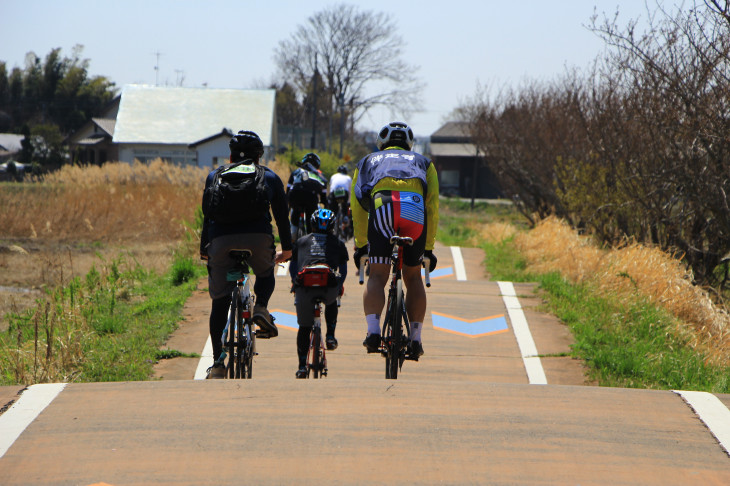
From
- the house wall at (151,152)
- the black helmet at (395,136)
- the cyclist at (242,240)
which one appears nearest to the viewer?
the cyclist at (242,240)

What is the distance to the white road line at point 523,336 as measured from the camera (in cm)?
765

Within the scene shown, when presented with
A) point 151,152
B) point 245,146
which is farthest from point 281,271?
point 151,152

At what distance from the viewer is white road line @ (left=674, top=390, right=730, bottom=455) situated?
431cm

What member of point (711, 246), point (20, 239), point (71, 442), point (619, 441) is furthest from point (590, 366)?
point (20, 239)

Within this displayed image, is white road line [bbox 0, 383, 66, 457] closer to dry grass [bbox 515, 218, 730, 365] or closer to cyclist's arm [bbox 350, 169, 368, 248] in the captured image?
cyclist's arm [bbox 350, 169, 368, 248]

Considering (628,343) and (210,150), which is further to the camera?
(210,150)

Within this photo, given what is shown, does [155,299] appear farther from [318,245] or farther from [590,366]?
[590,366]

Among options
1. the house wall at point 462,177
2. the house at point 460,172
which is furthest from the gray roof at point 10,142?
the house wall at point 462,177

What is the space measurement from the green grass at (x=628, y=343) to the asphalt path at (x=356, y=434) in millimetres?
1985

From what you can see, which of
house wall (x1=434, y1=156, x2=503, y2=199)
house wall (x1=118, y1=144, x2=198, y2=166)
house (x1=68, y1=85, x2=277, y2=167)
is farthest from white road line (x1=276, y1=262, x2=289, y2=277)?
house wall (x1=434, y1=156, x2=503, y2=199)

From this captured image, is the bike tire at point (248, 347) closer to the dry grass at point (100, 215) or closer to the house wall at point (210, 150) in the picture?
the dry grass at point (100, 215)

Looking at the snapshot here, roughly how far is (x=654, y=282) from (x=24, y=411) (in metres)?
8.08

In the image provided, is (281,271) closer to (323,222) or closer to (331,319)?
(331,319)

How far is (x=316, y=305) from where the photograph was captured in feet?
20.5
